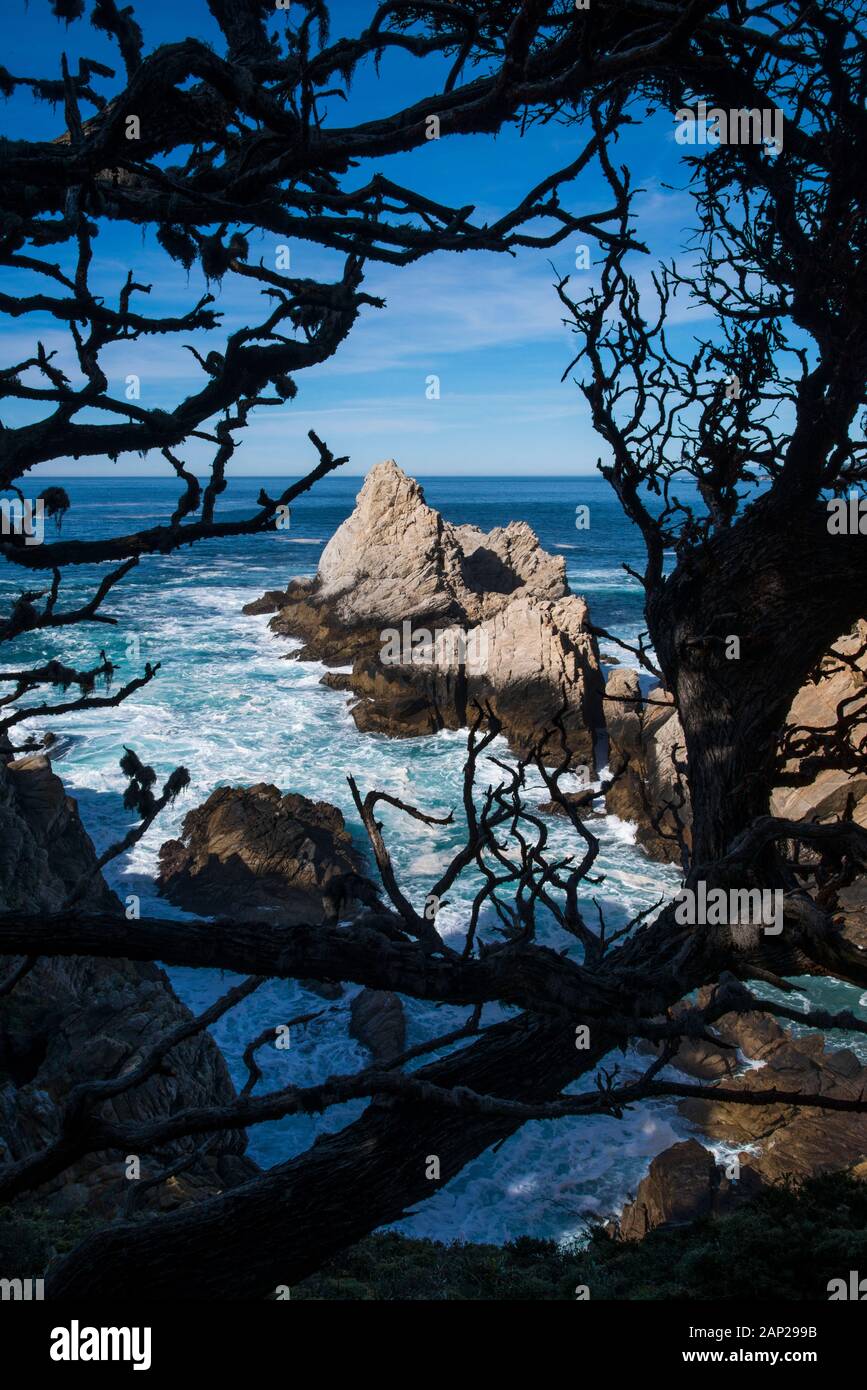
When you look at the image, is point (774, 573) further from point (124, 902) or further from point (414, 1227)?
point (124, 902)

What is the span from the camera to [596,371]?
521 centimetres

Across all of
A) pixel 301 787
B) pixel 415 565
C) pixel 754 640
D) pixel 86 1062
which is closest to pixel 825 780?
pixel 301 787

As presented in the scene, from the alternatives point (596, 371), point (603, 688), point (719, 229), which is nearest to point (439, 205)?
point (596, 371)

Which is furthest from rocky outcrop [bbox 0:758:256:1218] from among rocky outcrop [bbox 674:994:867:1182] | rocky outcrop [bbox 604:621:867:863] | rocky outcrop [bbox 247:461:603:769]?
rocky outcrop [bbox 247:461:603:769]

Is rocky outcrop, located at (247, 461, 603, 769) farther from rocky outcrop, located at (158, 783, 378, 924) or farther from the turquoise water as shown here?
rocky outcrop, located at (158, 783, 378, 924)

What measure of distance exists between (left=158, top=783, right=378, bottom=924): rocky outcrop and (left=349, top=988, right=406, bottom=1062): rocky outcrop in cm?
266

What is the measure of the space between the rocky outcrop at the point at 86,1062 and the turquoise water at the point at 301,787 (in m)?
3.36

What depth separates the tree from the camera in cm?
337

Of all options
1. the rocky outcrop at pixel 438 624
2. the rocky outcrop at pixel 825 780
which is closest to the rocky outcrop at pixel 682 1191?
the rocky outcrop at pixel 825 780

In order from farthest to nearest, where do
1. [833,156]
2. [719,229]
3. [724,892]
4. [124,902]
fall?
[124,902], [719,229], [833,156], [724,892]

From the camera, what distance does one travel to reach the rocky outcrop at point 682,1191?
11.5 meters

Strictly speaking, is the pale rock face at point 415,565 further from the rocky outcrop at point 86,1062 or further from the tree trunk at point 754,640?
the tree trunk at point 754,640

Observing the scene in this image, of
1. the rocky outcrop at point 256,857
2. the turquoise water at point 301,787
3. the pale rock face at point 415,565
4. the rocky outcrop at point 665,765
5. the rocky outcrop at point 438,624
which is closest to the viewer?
the turquoise water at point 301,787

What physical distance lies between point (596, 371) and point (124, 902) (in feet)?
58.7
